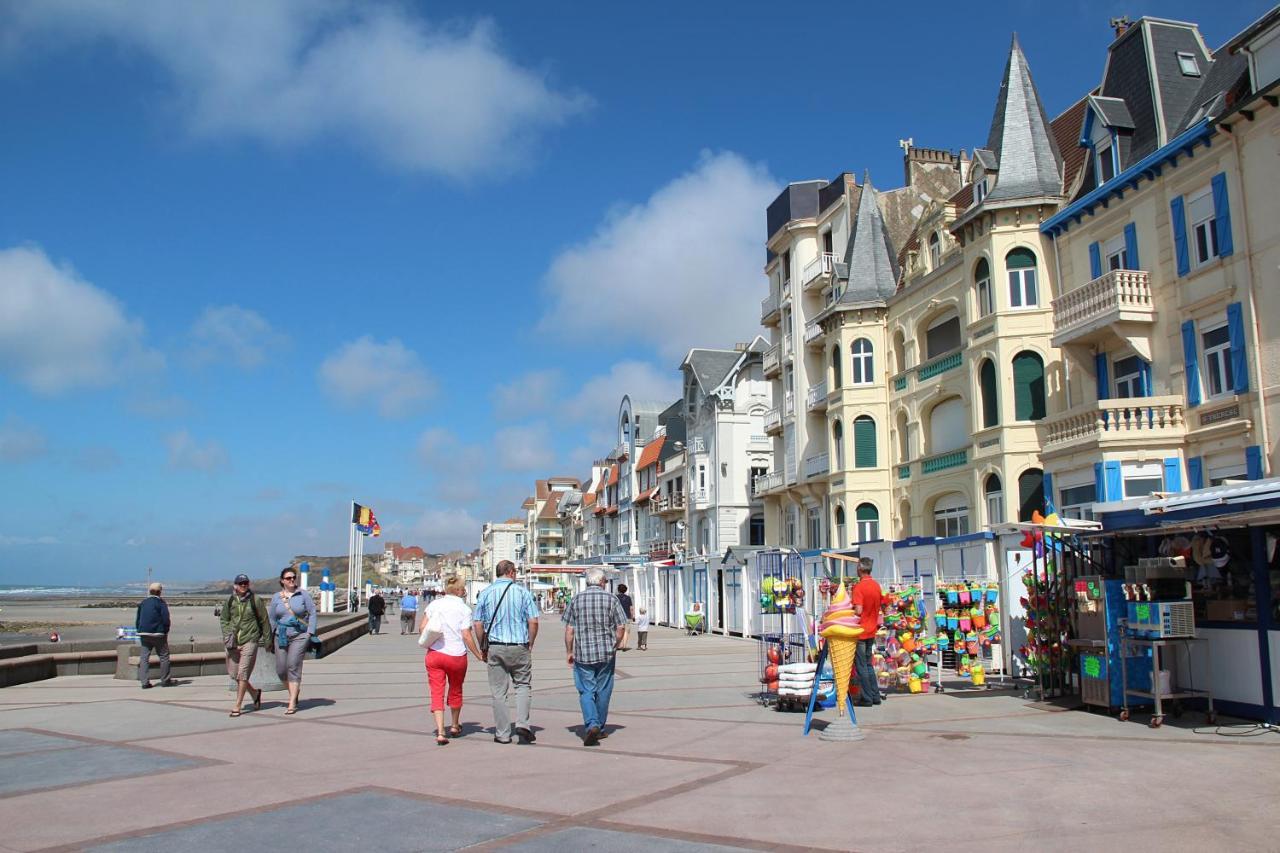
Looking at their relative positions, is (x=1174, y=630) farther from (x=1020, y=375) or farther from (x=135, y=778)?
(x=1020, y=375)

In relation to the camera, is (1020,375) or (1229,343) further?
(1020,375)

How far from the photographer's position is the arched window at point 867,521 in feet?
105

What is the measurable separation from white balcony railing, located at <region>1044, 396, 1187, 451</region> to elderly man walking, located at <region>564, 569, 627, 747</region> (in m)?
13.7

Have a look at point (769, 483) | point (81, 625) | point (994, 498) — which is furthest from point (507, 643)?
point (81, 625)

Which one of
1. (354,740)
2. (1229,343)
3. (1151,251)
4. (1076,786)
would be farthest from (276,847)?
(1151,251)

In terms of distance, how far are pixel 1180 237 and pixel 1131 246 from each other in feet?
5.04

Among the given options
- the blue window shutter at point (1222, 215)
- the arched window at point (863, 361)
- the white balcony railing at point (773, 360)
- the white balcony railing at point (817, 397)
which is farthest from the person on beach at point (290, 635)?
the white balcony railing at point (773, 360)

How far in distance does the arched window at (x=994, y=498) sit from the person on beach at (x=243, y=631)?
1851 centimetres

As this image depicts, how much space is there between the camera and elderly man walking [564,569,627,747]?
10.3 m

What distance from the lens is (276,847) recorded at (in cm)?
603

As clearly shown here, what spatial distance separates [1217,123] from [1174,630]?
11834 millimetres

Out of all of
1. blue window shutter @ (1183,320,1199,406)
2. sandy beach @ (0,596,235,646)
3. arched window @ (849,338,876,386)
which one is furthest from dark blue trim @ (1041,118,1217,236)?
sandy beach @ (0,596,235,646)

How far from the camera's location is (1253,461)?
17.8m

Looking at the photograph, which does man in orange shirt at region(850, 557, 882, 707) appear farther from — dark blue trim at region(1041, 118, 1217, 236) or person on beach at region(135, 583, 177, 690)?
dark blue trim at region(1041, 118, 1217, 236)
